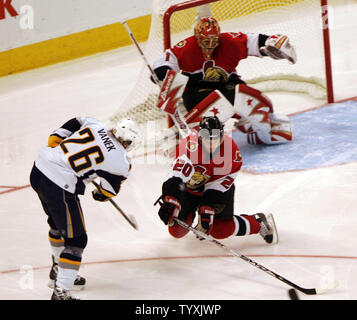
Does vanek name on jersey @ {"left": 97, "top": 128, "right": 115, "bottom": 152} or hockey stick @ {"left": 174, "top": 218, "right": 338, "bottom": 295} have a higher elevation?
vanek name on jersey @ {"left": 97, "top": 128, "right": 115, "bottom": 152}

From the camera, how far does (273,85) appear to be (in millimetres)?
6664

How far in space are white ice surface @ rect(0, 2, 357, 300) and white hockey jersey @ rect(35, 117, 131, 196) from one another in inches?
20.3

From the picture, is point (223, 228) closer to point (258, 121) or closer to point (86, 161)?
point (86, 161)

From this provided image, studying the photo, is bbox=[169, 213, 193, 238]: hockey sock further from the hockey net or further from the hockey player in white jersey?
the hockey net

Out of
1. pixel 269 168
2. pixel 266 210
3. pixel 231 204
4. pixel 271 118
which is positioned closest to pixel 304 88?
Result: pixel 271 118

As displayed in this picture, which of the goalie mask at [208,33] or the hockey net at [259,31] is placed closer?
the goalie mask at [208,33]

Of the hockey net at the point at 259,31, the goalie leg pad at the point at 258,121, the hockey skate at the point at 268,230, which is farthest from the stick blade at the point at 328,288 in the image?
the hockey net at the point at 259,31

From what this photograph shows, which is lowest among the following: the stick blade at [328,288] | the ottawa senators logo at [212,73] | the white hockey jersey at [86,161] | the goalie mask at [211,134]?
the stick blade at [328,288]

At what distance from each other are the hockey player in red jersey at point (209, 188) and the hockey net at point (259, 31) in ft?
6.50

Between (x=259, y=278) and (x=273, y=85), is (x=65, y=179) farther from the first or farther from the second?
(x=273, y=85)

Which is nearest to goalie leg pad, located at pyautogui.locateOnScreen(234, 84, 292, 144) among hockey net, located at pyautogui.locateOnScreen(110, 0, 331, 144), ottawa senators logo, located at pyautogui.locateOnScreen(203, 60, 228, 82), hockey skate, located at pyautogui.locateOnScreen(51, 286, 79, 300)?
ottawa senators logo, located at pyautogui.locateOnScreen(203, 60, 228, 82)

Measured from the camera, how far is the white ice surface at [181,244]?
3541mm

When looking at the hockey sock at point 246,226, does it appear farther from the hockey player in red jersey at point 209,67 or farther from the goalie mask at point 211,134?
the hockey player in red jersey at point 209,67

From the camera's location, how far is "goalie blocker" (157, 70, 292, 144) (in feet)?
16.8
